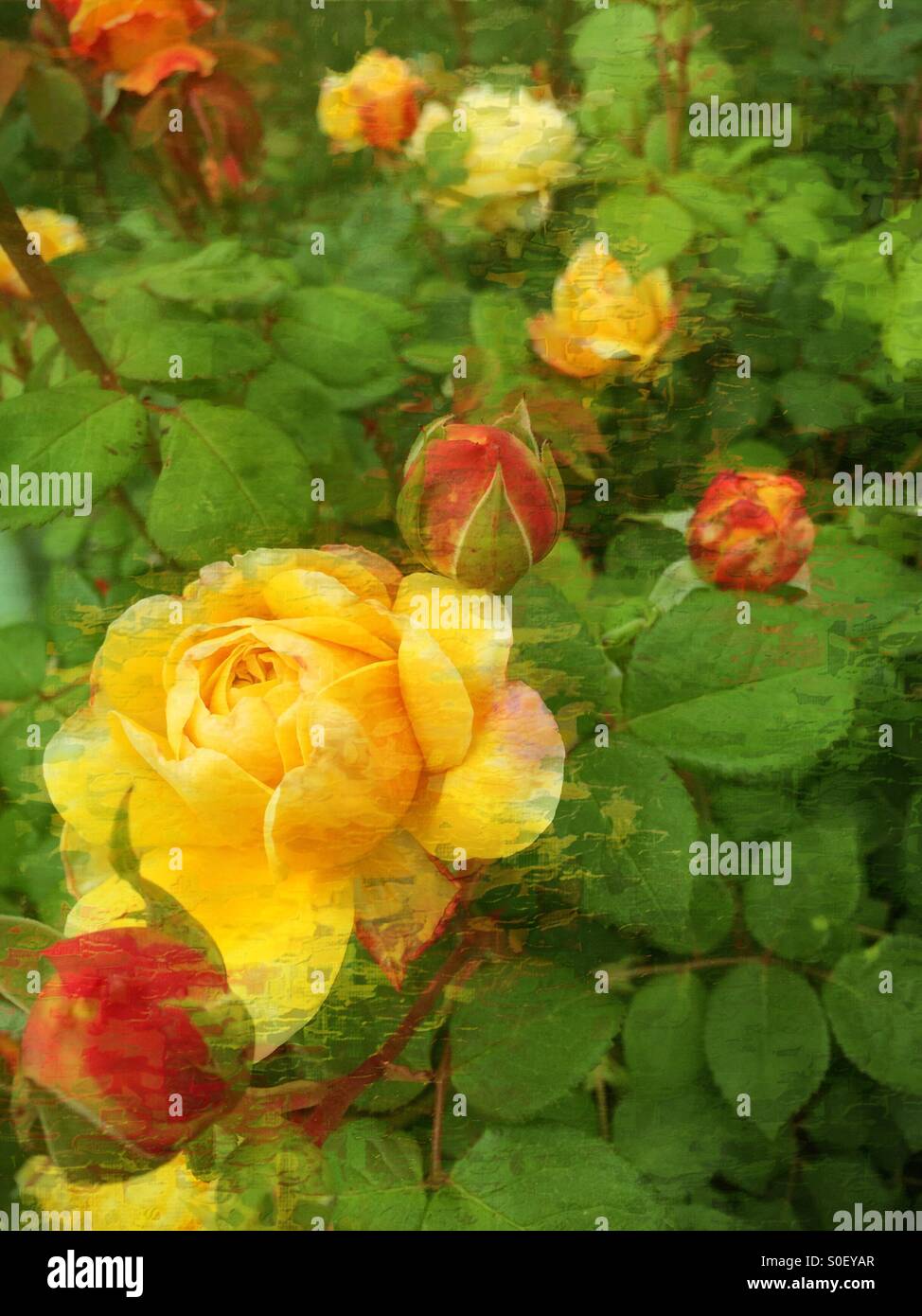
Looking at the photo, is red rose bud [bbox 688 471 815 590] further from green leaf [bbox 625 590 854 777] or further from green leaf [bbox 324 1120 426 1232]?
green leaf [bbox 324 1120 426 1232]

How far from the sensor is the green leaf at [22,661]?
531 millimetres

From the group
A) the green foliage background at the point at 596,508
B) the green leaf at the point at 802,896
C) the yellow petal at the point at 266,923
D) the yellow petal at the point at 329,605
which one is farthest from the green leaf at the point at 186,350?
the green leaf at the point at 802,896

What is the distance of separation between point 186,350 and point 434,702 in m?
0.20

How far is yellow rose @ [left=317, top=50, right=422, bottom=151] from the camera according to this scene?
1.71 feet

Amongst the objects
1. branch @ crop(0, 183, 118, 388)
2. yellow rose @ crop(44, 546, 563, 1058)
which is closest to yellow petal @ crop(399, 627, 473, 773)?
yellow rose @ crop(44, 546, 563, 1058)

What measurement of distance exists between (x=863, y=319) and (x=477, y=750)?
0.87 feet

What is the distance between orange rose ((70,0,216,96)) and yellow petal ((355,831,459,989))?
363mm

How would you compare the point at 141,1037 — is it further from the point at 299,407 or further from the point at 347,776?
the point at 299,407

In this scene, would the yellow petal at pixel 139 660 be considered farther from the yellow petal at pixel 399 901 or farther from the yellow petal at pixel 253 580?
the yellow petal at pixel 399 901

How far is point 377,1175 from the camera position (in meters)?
0.53

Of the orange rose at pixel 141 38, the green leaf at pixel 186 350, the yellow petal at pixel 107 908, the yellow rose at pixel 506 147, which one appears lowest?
the yellow petal at pixel 107 908

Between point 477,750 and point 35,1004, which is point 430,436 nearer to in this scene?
point 477,750

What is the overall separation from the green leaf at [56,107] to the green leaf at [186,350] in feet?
0.30

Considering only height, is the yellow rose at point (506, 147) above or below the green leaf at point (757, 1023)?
above
